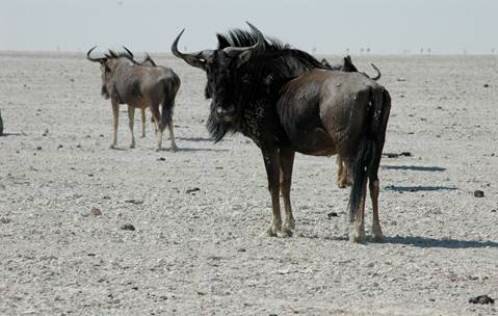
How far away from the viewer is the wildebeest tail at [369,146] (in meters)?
12.3

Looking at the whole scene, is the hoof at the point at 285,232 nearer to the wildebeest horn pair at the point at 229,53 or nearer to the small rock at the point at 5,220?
the wildebeest horn pair at the point at 229,53

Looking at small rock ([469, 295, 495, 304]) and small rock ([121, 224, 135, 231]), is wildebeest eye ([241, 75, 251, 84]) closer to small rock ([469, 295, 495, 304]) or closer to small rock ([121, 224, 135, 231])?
small rock ([121, 224, 135, 231])

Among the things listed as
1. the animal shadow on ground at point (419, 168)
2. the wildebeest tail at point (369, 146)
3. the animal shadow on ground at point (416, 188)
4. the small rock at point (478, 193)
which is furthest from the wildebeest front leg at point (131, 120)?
the wildebeest tail at point (369, 146)

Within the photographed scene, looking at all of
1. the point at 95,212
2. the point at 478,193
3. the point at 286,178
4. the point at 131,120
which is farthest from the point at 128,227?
the point at 131,120

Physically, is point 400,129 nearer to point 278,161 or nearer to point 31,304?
point 278,161

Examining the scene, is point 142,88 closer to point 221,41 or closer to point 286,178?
point 221,41

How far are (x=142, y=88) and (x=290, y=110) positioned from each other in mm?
11913

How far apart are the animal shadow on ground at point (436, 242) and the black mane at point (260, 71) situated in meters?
1.97

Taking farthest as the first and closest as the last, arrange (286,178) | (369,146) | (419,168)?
(419,168) < (286,178) < (369,146)

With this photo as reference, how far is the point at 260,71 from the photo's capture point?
13375mm

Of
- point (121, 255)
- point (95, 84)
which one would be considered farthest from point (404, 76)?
point (121, 255)

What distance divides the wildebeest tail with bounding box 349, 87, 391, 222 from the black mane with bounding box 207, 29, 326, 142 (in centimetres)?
129

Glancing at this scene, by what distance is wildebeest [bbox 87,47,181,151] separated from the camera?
78.8 feet

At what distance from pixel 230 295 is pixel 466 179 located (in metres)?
9.53
